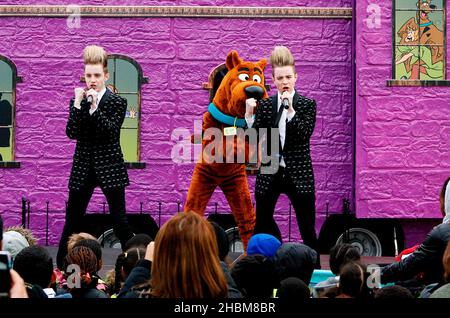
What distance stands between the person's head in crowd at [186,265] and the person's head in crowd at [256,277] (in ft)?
4.05

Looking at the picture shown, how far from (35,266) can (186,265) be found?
1.65m

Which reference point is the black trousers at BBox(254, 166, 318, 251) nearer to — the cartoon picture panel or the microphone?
the microphone

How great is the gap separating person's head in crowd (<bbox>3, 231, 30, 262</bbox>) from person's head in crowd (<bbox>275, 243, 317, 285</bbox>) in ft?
5.61

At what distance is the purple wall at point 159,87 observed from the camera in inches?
438

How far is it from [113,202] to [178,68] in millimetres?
3298

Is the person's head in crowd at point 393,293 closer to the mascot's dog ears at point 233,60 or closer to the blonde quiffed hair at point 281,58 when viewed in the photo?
the blonde quiffed hair at point 281,58

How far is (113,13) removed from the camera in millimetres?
11164

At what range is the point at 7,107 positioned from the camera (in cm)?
1116

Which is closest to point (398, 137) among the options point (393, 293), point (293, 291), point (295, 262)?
point (295, 262)

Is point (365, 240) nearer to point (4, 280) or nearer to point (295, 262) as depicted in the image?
point (295, 262)

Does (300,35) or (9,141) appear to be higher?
(300,35)

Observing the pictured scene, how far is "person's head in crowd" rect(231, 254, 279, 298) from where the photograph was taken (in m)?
5.13
